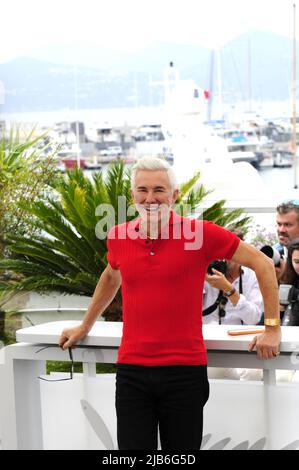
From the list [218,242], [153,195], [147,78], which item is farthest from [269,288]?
[147,78]

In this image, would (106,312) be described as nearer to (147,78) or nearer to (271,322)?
(271,322)

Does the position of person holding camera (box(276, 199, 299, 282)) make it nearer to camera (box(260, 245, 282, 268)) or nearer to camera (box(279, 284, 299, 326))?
camera (box(260, 245, 282, 268))

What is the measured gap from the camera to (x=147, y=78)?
70.6 metres

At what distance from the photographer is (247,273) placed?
173 inches

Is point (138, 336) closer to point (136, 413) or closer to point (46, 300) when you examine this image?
point (136, 413)

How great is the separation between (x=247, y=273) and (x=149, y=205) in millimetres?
1858

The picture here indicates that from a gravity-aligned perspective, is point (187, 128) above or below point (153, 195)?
above

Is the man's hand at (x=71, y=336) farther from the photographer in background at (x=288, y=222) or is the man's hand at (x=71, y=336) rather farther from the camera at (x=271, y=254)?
the photographer in background at (x=288, y=222)

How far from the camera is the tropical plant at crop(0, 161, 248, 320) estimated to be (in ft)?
20.5

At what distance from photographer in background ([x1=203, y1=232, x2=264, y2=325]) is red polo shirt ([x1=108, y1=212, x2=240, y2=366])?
129 centimetres

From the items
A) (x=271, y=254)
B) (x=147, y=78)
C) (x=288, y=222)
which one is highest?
(x=147, y=78)

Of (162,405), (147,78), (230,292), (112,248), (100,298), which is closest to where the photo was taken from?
(162,405)

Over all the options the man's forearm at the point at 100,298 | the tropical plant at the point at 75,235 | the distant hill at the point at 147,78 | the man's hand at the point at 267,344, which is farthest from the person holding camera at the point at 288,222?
the distant hill at the point at 147,78

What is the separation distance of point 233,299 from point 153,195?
5.11ft
